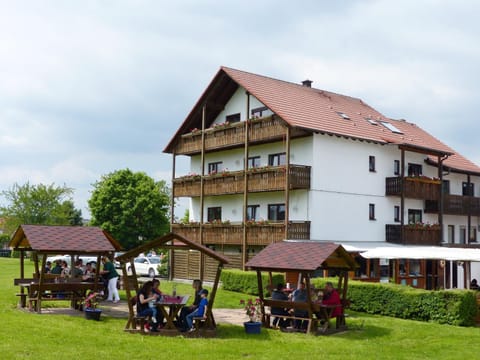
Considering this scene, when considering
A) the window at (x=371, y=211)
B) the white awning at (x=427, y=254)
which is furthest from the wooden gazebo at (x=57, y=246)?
the window at (x=371, y=211)

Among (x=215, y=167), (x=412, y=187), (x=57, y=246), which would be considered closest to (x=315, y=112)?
(x=412, y=187)

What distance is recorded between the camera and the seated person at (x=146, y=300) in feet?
53.7

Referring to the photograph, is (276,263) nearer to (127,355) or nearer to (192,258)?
(127,355)

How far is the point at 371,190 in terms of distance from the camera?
1391 inches

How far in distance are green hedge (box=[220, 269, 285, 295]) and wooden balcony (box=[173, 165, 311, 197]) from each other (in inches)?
204

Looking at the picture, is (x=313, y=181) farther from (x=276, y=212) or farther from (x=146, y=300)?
(x=146, y=300)

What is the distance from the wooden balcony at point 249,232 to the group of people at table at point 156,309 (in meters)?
15.1

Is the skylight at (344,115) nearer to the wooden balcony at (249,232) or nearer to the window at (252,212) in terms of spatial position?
the window at (252,212)

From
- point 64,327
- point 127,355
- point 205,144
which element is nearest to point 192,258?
point 205,144

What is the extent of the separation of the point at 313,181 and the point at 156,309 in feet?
57.4

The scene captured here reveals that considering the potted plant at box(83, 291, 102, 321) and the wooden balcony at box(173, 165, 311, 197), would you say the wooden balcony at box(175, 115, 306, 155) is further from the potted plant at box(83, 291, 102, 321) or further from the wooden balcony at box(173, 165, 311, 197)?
the potted plant at box(83, 291, 102, 321)

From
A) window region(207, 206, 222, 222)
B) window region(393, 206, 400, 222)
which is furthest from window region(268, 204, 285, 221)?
window region(393, 206, 400, 222)

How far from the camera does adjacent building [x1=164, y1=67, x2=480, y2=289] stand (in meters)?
32.8

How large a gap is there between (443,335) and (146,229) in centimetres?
4397
